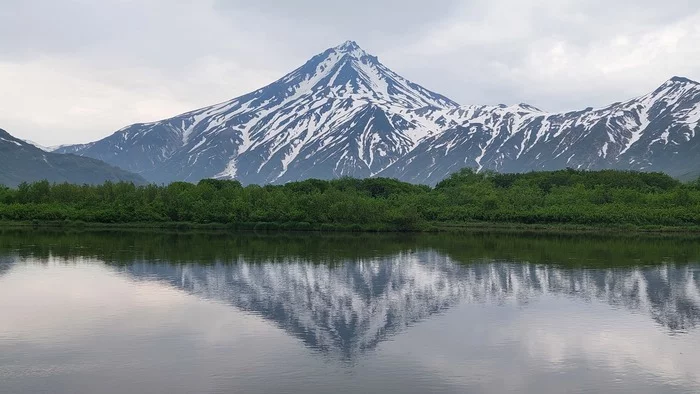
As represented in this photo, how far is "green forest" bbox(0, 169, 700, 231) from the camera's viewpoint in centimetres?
7856

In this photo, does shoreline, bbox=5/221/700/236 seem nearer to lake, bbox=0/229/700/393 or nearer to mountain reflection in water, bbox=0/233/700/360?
mountain reflection in water, bbox=0/233/700/360

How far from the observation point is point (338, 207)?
3105 inches

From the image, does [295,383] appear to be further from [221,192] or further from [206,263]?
[221,192]

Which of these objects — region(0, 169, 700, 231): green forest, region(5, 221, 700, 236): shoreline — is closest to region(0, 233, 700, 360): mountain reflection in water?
region(5, 221, 700, 236): shoreline

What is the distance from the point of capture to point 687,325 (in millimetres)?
24844

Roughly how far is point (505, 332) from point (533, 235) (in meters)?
50.1

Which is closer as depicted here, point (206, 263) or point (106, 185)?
point (206, 263)

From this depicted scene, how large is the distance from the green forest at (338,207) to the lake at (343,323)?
104 ft

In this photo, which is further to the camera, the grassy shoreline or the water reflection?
the grassy shoreline

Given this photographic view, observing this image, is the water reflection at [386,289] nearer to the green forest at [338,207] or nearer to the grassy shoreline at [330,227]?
the grassy shoreline at [330,227]

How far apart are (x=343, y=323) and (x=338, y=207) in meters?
54.8

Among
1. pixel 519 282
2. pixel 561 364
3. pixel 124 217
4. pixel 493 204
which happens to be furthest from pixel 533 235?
pixel 561 364

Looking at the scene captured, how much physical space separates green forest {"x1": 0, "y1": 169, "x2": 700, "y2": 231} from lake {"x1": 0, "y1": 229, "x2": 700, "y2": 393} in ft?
104

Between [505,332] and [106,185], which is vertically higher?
[106,185]
